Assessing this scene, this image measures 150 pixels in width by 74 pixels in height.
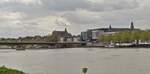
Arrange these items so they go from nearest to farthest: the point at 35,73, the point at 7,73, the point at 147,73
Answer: the point at 7,73 → the point at 147,73 → the point at 35,73

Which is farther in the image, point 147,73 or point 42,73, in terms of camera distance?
point 42,73

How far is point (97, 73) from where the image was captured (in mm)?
54938

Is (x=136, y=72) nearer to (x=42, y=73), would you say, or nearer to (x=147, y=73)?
(x=147, y=73)

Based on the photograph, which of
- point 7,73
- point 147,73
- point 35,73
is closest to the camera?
point 7,73

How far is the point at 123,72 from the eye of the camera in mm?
55344

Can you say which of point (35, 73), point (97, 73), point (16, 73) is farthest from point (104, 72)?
point (16, 73)

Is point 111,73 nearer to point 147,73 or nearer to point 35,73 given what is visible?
point 147,73

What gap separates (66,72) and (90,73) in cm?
422

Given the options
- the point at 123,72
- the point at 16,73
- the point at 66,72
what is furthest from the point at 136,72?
the point at 16,73

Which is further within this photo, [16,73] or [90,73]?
[90,73]

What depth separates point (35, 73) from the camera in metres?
56.0

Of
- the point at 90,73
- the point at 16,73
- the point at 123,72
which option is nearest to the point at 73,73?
the point at 90,73

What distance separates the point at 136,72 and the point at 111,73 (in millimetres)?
3388

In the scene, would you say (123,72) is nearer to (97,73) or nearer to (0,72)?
(97,73)
